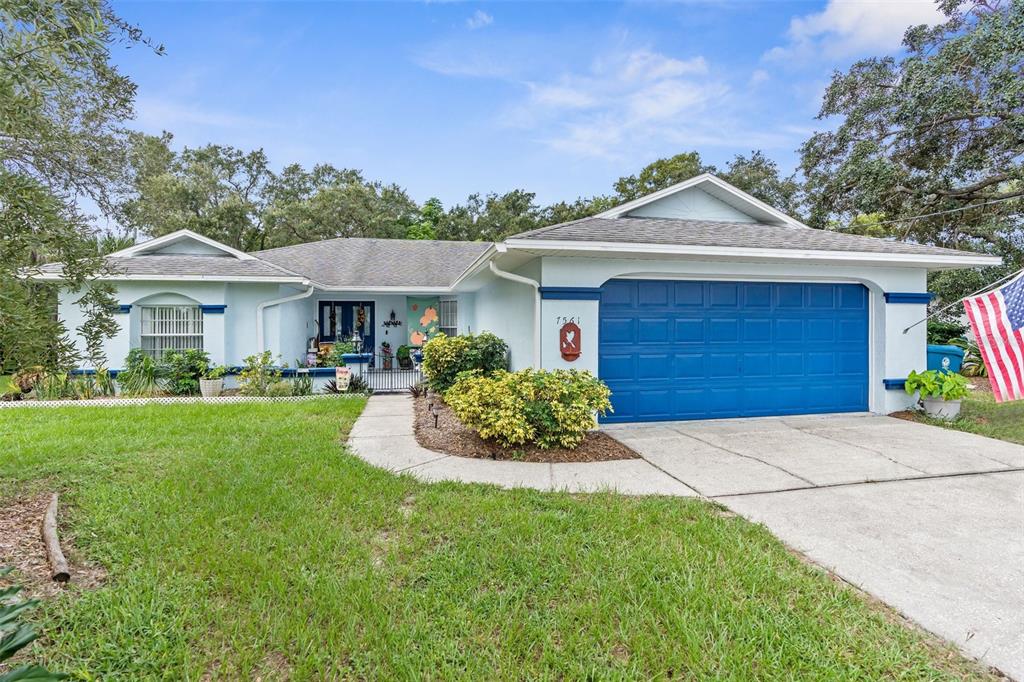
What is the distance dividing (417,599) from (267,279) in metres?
10.9

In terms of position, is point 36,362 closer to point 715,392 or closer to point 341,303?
point 715,392

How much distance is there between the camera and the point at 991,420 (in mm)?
8258

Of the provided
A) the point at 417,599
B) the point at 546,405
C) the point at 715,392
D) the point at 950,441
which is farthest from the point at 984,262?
the point at 417,599

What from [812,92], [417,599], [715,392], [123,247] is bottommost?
[417,599]

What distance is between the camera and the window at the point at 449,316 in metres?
16.6

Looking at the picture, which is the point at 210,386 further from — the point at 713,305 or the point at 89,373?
the point at 713,305

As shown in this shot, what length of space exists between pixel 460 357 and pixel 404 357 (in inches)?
289

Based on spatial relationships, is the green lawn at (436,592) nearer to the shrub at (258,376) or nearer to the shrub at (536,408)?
the shrub at (536,408)

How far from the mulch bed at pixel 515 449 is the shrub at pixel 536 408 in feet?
0.35

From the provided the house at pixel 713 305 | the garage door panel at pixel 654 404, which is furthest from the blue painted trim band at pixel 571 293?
the garage door panel at pixel 654 404

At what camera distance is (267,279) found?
1188 cm

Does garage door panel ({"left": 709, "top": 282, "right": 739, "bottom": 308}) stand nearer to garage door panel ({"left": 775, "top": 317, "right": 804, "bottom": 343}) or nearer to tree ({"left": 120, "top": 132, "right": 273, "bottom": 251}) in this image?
garage door panel ({"left": 775, "top": 317, "right": 804, "bottom": 343})

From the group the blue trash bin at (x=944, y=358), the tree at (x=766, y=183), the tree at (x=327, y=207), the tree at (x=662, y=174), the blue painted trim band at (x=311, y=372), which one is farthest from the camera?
the tree at (x=766, y=183)

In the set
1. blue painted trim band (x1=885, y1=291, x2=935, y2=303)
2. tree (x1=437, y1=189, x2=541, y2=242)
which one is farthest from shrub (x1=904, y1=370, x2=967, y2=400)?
tree (x1=437, y1=189, x2=541, y2=242)
